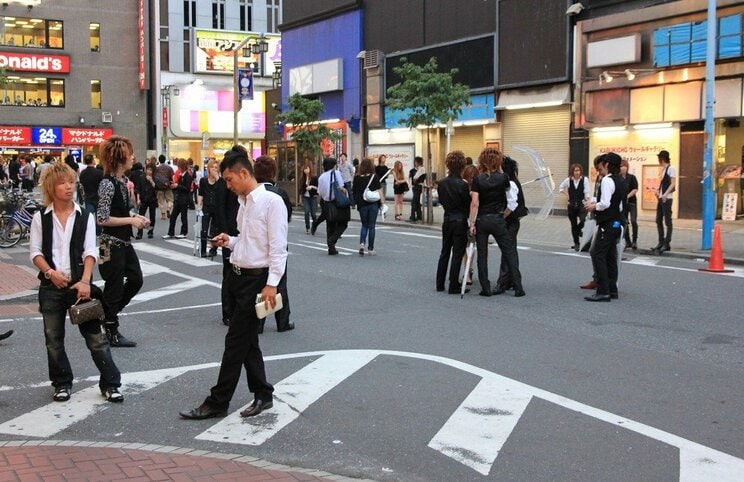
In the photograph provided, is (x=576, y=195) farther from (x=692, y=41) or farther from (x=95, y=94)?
(x=95, y=94)

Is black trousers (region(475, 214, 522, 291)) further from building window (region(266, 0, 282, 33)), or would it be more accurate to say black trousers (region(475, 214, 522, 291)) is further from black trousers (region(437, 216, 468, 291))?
building window (region(266, 0, 282, 33))

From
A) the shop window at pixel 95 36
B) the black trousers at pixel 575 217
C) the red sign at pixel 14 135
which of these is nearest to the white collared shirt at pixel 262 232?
the black trousers at pixel 575 217

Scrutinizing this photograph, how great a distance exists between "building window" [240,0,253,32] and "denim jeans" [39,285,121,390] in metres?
67.9

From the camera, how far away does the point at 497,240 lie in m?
11.1

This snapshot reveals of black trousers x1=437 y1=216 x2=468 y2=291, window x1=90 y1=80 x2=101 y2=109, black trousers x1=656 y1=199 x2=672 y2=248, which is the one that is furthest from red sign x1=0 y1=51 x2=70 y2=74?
black trousers x1=437 y1=216 x2=468 y2=291

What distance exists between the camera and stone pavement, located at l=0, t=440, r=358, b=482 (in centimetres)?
461

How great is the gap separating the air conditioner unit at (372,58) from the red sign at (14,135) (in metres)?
29.0

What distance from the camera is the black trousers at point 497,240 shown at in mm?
11023

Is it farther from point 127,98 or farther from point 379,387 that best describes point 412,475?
point 127,98

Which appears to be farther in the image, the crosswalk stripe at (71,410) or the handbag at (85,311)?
the handbag at (85,311)

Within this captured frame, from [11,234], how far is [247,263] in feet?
47.3

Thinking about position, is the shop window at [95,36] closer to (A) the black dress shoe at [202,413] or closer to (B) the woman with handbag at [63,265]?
(B) the woman with handbag at [63,265]

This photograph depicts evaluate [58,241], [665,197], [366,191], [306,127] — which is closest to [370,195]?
[366,191]

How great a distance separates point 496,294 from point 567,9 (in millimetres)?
16813
